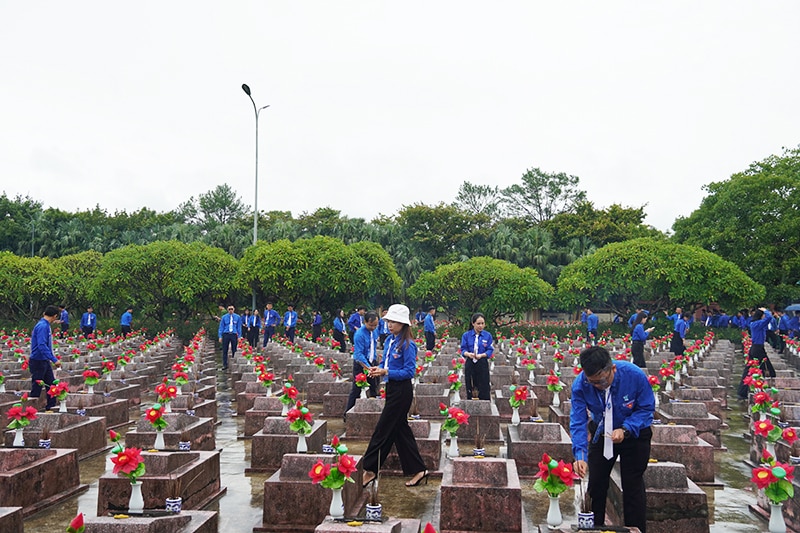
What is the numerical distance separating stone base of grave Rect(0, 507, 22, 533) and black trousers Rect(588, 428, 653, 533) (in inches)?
176

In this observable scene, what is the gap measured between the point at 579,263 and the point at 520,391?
81.3 feet

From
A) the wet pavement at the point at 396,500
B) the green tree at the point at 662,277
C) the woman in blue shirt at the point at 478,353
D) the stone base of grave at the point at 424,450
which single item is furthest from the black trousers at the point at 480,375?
the green tree at the point at 662,277

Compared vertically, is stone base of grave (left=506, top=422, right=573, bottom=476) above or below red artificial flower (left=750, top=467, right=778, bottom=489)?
below

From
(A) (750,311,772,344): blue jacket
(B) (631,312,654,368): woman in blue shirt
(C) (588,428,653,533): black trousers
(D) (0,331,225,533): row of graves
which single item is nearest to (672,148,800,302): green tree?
(B) (631,312,654,368): woman in blue shirt

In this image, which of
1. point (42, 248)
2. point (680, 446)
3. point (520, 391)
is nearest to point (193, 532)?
point (520, 391)

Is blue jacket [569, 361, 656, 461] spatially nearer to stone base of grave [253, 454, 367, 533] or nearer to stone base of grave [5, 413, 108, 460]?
stone base of grave [253, 454, 367, 533]

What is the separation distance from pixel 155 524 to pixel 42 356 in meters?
6.94

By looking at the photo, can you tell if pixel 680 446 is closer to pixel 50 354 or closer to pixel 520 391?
pixel 520 391

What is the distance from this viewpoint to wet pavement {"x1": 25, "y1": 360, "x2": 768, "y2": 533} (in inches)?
238

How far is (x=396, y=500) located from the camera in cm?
666

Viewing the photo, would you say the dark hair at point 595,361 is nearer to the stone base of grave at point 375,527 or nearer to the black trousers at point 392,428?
the stone base of grave at point 375,527

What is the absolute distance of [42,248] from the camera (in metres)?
49.8

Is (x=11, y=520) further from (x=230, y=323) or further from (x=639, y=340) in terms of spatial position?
(x=639, y=340)

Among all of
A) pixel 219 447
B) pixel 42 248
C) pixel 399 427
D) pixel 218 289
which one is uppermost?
pixel 42 248
